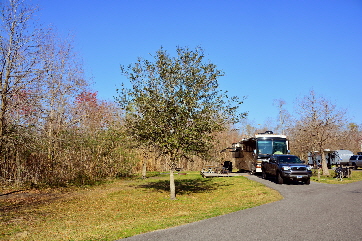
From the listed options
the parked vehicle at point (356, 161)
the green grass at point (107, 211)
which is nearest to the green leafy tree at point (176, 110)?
the green grass at point (107, 211)

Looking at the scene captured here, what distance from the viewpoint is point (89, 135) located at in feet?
72.5

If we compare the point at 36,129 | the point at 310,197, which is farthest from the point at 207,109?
the point at 36,129

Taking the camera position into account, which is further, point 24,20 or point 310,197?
point 24,20

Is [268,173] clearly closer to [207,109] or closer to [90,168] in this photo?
[207,109]

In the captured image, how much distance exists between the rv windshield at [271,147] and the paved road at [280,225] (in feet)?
43.0

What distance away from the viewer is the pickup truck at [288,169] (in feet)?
61.6

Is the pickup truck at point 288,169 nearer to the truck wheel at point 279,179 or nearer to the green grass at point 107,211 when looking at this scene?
the truck wheel at point 279,179

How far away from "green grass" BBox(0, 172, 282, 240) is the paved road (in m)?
0.83

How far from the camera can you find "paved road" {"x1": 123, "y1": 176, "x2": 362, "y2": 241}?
23.7 feet

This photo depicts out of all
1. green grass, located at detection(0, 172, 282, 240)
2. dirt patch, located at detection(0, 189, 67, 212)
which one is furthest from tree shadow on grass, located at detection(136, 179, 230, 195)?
dirt patch, located at detection(0, 189, 67, 212)

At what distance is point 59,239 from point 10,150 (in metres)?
11.5

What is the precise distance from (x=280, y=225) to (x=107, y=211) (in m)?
6.62

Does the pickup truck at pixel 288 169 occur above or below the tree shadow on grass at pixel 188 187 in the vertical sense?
above

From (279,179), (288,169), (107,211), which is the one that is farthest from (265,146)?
(107,211)
